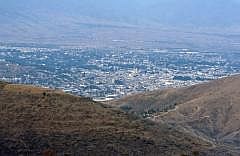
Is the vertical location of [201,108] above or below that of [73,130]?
below

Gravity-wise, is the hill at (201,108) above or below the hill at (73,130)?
below

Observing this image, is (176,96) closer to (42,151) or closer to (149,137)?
(149,137)

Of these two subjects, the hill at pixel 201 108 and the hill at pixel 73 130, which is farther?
the hill at pixel 201 108

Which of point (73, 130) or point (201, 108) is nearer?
point (73, 130)

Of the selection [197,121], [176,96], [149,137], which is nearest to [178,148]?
[149,137]
